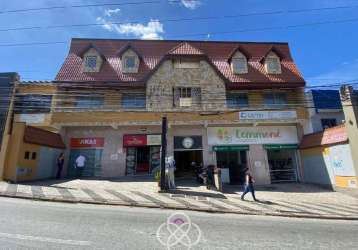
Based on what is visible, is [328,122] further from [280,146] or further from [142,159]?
[142,159]

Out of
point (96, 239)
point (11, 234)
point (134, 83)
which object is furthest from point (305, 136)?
point (11, 234)

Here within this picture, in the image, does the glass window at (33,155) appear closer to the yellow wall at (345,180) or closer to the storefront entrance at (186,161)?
the storefront entrance at (186,161)

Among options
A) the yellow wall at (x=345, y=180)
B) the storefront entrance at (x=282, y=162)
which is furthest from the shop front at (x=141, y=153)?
the yellow wall at (x=345, y=180)

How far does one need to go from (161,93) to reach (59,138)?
28.5 feet

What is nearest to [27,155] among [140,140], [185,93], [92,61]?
[140,140]

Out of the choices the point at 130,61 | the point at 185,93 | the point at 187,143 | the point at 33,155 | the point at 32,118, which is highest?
the point at 130,61

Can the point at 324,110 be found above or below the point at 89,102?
below

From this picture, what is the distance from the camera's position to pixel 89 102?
19.9 metres

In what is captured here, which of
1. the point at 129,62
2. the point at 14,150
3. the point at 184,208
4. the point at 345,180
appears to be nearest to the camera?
the point at 184,208

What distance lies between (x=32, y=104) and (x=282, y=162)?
69.7 ft

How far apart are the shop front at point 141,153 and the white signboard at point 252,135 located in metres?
4.53

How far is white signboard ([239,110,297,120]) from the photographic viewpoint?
19547 mm

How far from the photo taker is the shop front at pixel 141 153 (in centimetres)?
1941

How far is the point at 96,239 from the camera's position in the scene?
550 centimetres
